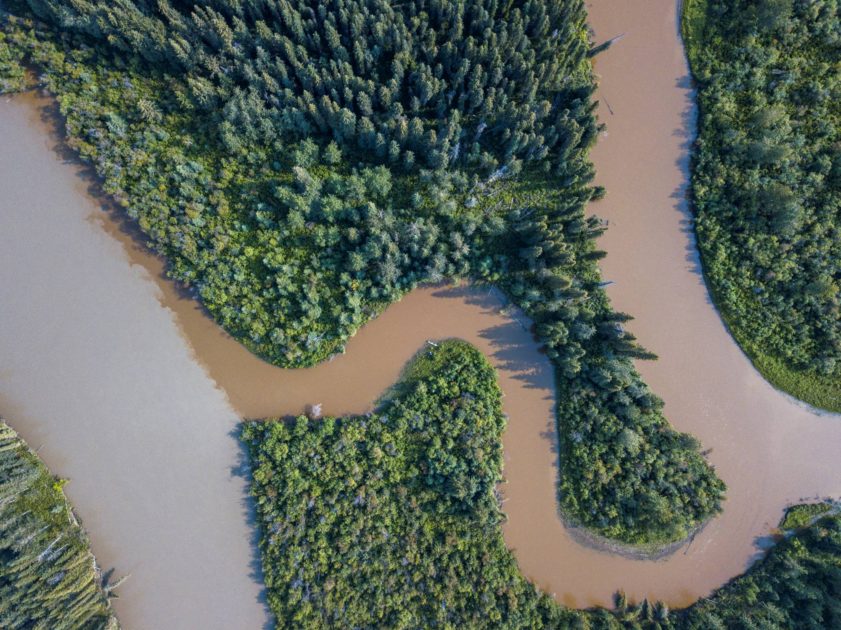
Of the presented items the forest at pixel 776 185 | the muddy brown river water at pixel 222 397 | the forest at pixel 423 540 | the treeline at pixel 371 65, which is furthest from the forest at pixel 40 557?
the forest at pixel 776 185

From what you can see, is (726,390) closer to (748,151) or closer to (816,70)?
(748,151)

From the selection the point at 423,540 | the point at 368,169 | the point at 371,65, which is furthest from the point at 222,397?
the point at 371,65

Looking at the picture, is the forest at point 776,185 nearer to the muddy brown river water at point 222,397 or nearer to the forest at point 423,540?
the muddy brown river water at point 222,397

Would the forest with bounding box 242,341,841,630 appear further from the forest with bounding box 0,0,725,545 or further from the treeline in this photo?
the treeline

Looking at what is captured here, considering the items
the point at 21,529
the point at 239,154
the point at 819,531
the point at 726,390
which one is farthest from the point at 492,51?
the point at 21,529

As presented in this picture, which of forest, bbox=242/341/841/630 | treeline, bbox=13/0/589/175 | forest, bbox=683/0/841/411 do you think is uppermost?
treeline, bbox=13/0/589/175

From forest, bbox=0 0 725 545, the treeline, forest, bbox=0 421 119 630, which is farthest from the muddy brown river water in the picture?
the treeline
